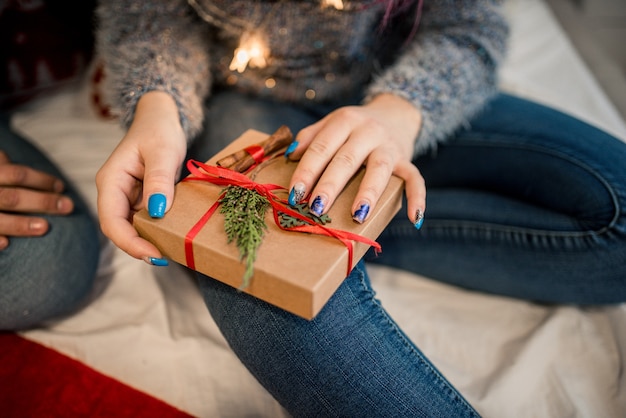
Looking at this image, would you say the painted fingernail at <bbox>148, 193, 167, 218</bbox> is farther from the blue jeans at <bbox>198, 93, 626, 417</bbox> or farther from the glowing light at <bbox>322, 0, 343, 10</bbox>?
the glowing light at <bbox>322, 0, 343, 10</bbox>

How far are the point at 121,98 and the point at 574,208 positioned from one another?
0.68 meters

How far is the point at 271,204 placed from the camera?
52cm

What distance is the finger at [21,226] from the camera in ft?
2.14

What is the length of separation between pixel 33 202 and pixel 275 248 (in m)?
0.43

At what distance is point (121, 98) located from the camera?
685 mm

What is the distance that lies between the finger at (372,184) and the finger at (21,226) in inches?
18.3

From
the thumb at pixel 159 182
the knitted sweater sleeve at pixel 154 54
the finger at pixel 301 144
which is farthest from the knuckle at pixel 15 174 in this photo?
the finger at pixel 301 144

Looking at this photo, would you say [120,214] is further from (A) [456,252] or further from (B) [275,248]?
(A) [456,252]

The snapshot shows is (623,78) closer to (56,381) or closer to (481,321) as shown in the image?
(481,321)

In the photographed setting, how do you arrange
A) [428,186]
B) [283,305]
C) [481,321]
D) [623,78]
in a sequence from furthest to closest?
[623,78]
[428,186]
[481,321]
[283,305]

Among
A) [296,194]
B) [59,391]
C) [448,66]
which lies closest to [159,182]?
[296,194]

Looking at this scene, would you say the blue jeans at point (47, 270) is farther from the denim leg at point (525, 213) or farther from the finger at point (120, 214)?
the denim leg at point (525, 213)

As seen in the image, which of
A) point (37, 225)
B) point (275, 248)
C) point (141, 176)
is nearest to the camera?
point (275, 248)

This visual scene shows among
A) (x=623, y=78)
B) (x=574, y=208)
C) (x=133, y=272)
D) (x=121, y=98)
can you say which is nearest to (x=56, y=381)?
(x=133, y=272)
